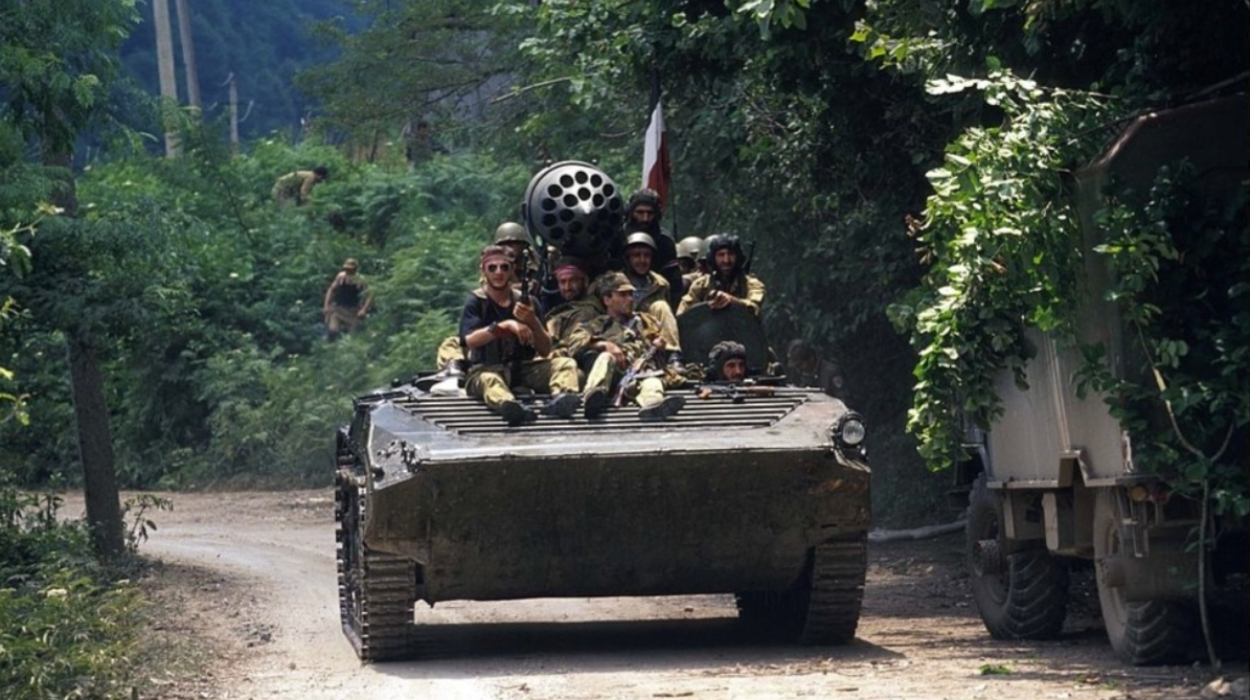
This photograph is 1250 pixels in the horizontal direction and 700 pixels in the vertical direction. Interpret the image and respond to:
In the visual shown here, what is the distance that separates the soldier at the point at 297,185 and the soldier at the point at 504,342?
22478 millimetres

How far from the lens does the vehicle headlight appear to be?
10.9m

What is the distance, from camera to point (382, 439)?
10945mm

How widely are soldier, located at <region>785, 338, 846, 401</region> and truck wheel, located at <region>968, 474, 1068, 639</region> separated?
6.18m

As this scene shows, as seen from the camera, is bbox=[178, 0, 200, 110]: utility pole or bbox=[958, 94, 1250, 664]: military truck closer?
bbox=[958, 94, 1250, 664]: military truck

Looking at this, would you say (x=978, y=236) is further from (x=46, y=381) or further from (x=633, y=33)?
(x=46, y=381)

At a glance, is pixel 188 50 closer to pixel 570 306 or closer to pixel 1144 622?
pixel 570 306

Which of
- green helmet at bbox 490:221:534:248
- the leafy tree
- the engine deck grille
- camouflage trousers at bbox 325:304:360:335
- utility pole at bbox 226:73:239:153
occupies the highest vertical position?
utility pole at bbox 226:73:239:153

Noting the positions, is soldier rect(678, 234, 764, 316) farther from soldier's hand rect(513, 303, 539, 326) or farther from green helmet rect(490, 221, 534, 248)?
soldier's hand rect(513, 303, 539, 326)

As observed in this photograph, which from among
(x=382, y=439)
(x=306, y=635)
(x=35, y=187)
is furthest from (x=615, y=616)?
(x=35, y=187)

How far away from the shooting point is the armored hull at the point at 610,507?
35.0 ft

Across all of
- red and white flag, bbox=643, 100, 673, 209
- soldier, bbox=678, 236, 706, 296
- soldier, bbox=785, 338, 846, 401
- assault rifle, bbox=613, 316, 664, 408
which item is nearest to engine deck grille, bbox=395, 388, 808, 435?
assault rifle, bbox=613, 316, 664, 408

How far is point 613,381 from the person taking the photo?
1156 cm

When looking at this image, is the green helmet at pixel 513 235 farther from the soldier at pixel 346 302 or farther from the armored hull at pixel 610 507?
the soldier at pixel 346 302

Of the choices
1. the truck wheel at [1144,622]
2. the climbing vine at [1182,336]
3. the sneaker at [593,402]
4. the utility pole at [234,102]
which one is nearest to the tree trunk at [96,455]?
the sneaker at [593,402]
